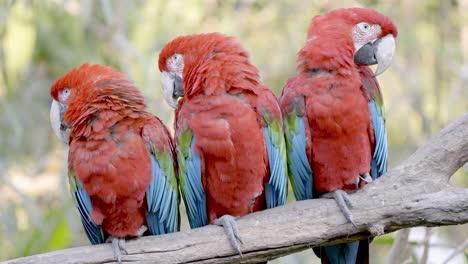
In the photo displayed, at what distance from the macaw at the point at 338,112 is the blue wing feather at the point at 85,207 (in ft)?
2.71

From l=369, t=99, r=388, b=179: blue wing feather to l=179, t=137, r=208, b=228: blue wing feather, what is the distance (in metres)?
0.73

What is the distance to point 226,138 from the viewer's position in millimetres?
3084

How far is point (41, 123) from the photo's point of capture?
7.00 meters

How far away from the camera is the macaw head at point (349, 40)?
3.25m

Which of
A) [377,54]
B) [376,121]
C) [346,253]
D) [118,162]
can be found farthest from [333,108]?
[118,162]

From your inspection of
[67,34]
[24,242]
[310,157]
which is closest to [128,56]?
[67,34]

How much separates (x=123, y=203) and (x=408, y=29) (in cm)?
307

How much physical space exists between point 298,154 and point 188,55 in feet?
1.98

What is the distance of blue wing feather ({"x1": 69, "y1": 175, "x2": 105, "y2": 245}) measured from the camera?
10.5 feet

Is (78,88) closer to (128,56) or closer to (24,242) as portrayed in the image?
(24,242)

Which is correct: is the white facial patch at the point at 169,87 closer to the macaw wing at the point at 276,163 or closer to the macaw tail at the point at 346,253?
the macaw wing at the point at 276,163

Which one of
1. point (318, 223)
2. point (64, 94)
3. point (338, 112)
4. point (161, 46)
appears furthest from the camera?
point (161, 46)

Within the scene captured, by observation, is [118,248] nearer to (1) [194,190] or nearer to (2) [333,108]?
(1) [194,190]

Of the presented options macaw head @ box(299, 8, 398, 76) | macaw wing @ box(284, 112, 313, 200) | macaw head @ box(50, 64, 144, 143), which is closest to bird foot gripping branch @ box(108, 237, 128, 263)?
macaw head @ box(50, 64, 144, 143)
